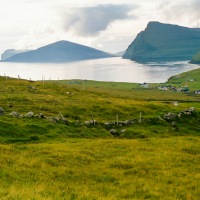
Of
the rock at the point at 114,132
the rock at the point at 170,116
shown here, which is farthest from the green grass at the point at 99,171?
the rock at the point at 170,116

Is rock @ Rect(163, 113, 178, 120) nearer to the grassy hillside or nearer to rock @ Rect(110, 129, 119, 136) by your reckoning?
the grassy hillside

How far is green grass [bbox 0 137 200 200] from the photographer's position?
65.9 feet

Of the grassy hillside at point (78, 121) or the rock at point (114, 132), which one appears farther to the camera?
the rock at point (114, 132)

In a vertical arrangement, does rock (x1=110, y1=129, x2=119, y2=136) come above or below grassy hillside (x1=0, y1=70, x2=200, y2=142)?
below

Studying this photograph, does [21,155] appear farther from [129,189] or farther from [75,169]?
[129,189]

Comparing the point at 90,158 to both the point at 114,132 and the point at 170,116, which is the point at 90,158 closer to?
the point at 114,132

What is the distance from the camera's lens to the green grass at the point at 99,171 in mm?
20092

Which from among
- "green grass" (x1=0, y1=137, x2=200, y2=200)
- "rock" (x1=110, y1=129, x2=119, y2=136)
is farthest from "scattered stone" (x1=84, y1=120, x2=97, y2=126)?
"green grass" (x1=0, y1=137, x2=200, y2=200)

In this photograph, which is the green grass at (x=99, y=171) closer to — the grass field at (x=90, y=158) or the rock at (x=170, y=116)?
the grass field at (x=90, y=158)

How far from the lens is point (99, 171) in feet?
92.3

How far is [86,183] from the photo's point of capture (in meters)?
23.9

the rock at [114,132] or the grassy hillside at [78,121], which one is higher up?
the grassy hillside at [78,121]

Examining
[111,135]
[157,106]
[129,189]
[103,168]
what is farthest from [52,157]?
[157,106]

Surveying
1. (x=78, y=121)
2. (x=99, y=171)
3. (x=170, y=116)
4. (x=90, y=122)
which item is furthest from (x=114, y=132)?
(x=99, y=171)
